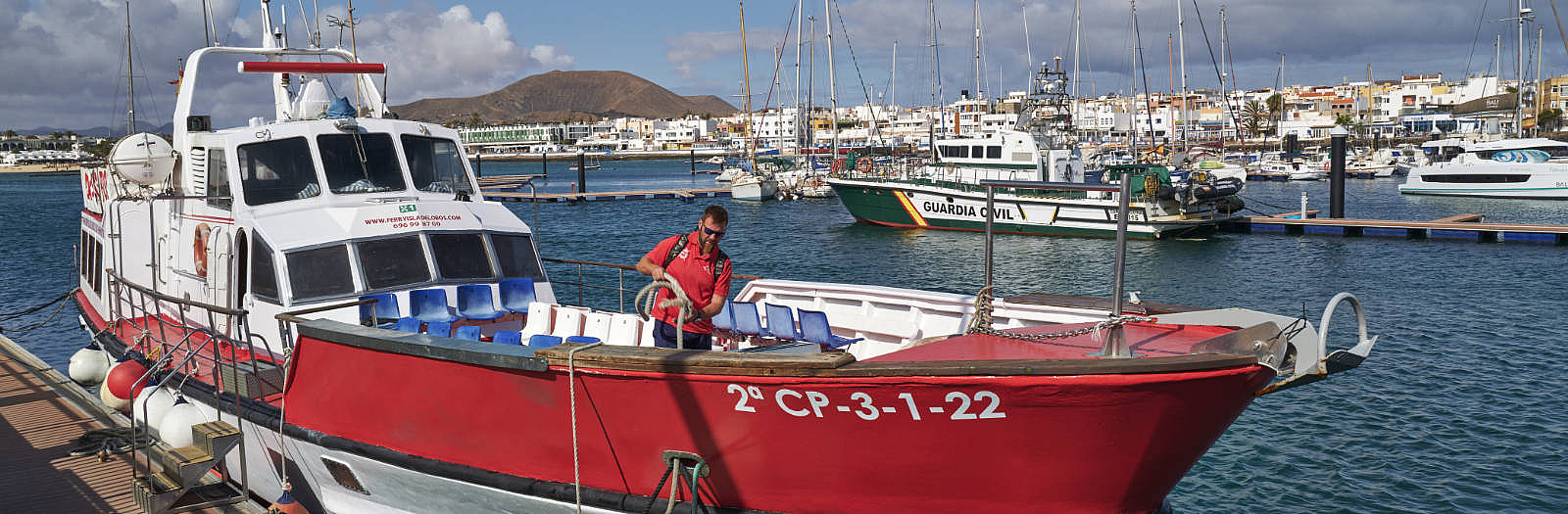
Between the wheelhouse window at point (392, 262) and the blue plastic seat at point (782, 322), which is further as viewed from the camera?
the wheelhouse window at point (392, 262)

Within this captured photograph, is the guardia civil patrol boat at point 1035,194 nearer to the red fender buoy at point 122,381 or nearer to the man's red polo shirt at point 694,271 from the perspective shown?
the red fender buoy at point 122,381

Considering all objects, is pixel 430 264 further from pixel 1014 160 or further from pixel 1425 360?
pixel 1014 160

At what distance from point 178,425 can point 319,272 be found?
1.66 m

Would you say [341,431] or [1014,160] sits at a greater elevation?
[1014,160]

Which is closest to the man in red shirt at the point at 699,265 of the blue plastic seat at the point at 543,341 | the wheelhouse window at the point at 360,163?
the blue plastic seat at the point at 543,341

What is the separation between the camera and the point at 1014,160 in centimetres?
3844

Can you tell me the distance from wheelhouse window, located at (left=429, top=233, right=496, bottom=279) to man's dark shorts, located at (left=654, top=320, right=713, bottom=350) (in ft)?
10.3

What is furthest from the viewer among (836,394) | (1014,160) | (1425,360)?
(1014,160)

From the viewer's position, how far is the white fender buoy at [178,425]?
8.32 m

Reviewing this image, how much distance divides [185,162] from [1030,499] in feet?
30.6

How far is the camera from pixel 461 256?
31.1 ft

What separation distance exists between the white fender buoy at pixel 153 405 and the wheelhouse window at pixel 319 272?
1614mm

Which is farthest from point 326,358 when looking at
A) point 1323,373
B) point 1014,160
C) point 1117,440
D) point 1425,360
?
point 1014,160

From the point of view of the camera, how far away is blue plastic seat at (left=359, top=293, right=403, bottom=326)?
844 cm
